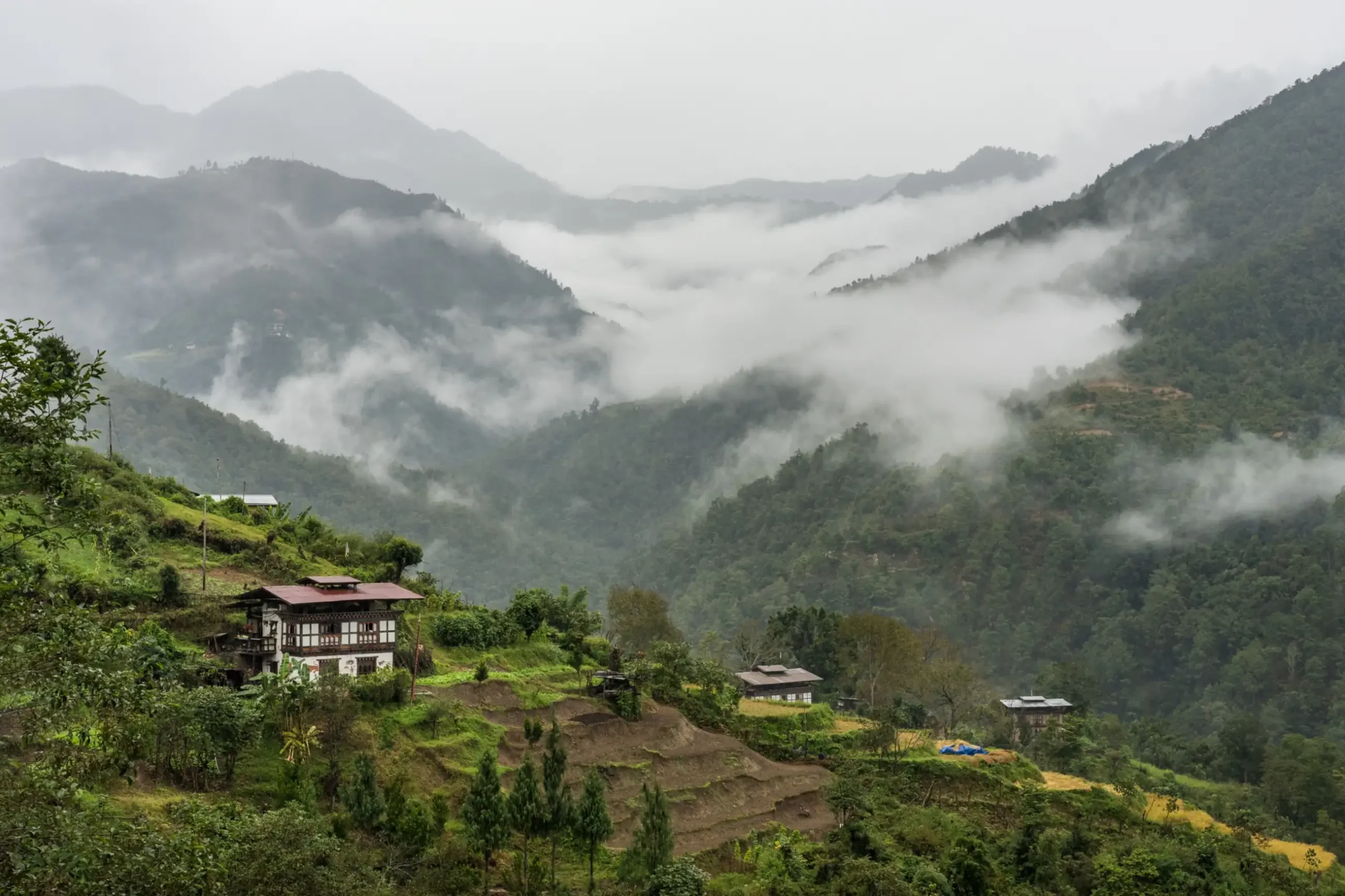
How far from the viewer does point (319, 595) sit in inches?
1652

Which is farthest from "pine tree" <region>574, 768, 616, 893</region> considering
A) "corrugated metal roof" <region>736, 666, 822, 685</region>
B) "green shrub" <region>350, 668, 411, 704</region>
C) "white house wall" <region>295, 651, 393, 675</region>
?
"corrugated metal roof" <region>736, 666, 822, 685</region>

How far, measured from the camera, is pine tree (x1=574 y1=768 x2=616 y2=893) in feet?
109

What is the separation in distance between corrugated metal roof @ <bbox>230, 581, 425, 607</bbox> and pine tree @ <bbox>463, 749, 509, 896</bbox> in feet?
40.9

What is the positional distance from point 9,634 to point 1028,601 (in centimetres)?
11817

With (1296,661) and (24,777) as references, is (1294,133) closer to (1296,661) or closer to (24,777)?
(1296,661)

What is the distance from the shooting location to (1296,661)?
102500 mm

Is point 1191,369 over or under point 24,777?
over

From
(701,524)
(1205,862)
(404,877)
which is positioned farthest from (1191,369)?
(404,877)

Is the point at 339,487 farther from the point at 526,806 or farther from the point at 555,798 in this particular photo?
the point at 526,806

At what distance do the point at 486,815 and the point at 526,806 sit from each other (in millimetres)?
1302

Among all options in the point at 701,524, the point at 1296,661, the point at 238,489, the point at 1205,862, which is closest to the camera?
the point at 1205,862

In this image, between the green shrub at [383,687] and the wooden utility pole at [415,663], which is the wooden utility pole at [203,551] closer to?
the wooden utility pole at [415,663]

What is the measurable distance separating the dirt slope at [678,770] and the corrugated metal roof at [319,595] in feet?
14.2

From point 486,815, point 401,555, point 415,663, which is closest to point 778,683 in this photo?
point 401,555
